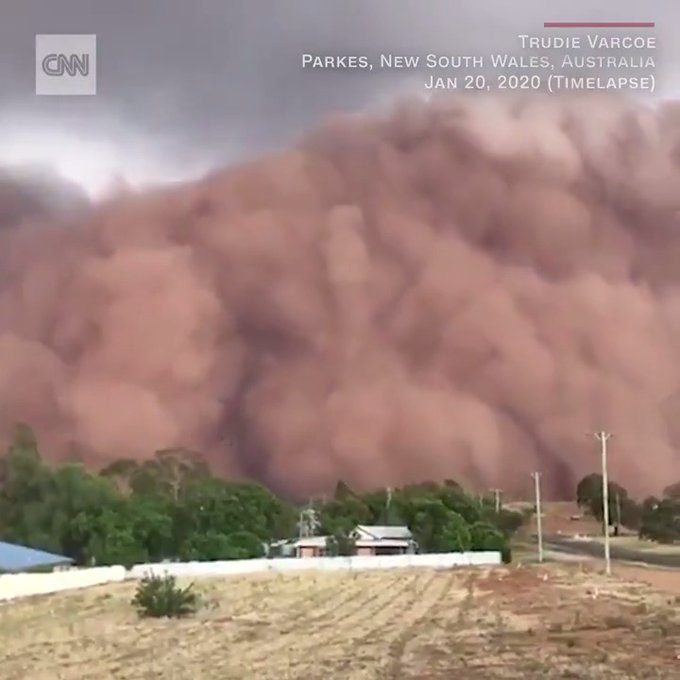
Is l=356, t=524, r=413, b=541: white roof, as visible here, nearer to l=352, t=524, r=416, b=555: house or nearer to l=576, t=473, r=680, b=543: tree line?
l=352, t=524, r=416, b=555: house

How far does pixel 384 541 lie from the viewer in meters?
3.23

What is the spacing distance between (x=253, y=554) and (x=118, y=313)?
930 millimetres

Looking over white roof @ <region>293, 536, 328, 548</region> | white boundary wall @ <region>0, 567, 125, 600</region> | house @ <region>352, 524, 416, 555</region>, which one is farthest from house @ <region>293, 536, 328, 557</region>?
white boundary wall @ <region>0, 567, 125, 600</region>

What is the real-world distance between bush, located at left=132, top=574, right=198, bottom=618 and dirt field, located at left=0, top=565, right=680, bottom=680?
35mm

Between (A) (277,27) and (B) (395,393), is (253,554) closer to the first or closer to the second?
(B) (395,393)

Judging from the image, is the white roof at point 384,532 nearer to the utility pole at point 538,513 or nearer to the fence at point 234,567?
the fence at point 234,567

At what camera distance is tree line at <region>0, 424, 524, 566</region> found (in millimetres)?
3211

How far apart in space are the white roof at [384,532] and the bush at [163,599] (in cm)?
58

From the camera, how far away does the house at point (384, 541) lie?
10.5 ft

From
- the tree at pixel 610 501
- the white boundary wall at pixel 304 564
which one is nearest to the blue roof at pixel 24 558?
the white boundary wall at pixel 304 564

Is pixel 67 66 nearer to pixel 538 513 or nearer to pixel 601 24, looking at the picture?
pixel 601 24

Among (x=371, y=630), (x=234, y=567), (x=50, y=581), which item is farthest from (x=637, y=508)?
(x=50, y=581)

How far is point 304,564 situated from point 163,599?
46 cm

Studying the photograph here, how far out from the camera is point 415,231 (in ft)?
11.0
